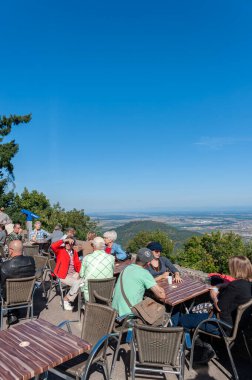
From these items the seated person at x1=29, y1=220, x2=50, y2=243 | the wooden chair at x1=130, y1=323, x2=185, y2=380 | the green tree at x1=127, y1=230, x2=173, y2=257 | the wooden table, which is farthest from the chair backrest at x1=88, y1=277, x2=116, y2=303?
the green tree at x1=127, y1=230, x2=173, y2=257

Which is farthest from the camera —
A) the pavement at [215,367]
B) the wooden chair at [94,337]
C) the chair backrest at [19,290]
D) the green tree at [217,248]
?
the green tree at [217,248]

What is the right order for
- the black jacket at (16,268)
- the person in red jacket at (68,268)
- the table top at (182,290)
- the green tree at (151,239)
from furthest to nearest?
the green tree at (151,239)
the person in red jacket at (68,268)
the black jacket at (16,268)
the table top at (182,290)

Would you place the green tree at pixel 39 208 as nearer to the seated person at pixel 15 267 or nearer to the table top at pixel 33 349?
the seated person at pixel 15 267

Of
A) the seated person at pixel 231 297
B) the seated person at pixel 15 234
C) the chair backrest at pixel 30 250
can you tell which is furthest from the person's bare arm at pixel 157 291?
the seated person at pixel 15 234

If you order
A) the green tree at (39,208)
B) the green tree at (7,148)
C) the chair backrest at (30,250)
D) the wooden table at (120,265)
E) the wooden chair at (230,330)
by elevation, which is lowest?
the wooden chair at (230,330)

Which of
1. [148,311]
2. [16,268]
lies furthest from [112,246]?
[148,311]

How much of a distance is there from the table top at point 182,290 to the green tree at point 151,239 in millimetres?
23865

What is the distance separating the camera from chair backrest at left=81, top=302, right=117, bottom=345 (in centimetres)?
232

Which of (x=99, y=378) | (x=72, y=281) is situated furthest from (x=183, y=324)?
(x=72, y=281)

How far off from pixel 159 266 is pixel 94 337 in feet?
5.95

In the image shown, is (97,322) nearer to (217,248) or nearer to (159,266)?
(159,266)

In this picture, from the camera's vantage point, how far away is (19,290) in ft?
11.3

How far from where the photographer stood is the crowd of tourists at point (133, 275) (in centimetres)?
279

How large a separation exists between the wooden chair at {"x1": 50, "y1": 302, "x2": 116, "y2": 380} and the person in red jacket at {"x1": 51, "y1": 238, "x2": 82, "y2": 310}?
1.78m
